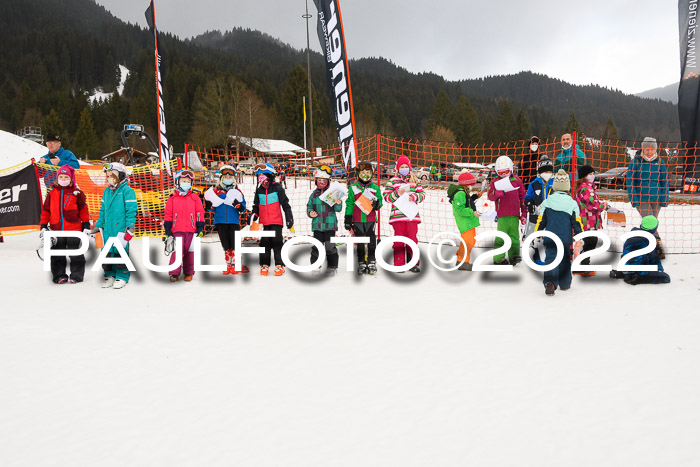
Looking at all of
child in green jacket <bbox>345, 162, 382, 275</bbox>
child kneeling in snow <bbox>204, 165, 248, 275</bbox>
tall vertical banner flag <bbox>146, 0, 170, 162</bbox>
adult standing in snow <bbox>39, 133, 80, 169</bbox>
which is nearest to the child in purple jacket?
child in green jacket <bbox>345, 162, 382, 275</bbox>

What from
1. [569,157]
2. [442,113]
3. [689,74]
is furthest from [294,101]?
[569,157]

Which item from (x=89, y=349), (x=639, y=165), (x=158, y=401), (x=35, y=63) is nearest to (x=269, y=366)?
(x=158, y=401)

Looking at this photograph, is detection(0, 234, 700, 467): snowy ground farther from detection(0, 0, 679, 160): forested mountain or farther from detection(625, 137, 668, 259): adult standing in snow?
detection(0, 0, 679, 160): forested mountain

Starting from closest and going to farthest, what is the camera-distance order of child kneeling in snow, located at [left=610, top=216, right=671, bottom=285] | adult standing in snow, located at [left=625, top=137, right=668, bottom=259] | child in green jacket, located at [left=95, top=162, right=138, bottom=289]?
child kneeling in snow, located at [left=610, top=216, right=671, bottom=285] → child in green jacket, located at [left=95, top=162, right=138, bottom=289] → adult standing in snow, located at [left=625, top=137, right=668, bottom=259]

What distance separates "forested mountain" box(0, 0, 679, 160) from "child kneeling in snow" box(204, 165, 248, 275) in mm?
40198

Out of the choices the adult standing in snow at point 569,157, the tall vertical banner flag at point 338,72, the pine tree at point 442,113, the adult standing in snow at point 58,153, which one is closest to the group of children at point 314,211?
the adult standing in snow at point 569,157

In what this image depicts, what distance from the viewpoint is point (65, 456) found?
209 centimetres

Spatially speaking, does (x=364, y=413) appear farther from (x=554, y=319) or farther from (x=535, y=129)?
(x=535, y=129)

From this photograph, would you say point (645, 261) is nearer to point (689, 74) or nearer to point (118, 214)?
point (689, 74)

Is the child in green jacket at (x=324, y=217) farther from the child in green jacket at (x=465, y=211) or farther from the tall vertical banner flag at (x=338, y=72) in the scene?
the child in green jacket at (x=465, y=211)

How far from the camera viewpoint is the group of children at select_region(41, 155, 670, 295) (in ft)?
18.2

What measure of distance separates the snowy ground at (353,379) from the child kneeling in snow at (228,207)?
51.6 inches

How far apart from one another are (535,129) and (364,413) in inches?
4297

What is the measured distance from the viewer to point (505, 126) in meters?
76.8
